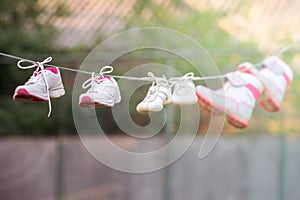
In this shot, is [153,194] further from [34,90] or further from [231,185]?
[34,90]

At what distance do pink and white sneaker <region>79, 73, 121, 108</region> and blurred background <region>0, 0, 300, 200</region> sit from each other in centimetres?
185

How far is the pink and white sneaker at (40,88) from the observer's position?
177cm

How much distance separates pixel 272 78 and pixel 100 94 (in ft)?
2.18

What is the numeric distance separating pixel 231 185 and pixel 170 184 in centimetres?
35

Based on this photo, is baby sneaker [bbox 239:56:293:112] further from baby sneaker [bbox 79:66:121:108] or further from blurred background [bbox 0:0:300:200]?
blurred background [bbox 0:0:300:200]

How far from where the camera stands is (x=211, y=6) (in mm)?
4414

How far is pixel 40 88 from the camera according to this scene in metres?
1.80

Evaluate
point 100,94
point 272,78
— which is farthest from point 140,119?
point 100,94

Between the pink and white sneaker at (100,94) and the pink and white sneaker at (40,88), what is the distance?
79mm

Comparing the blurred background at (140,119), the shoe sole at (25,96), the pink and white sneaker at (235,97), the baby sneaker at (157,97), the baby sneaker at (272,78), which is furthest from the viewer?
the blurred background at (140,119)

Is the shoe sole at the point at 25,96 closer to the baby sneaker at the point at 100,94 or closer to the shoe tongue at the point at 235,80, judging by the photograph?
the baby sneaker at the point at 100,94

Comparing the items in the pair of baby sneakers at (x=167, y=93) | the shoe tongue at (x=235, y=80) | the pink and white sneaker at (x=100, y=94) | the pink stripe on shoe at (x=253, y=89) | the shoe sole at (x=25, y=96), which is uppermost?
the shoe tongue at (x=235, y=80)

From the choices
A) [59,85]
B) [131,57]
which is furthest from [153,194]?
[59,85]

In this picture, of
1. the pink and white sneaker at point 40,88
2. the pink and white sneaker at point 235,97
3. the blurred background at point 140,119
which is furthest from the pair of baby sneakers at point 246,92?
the blurred background at point 140,119
